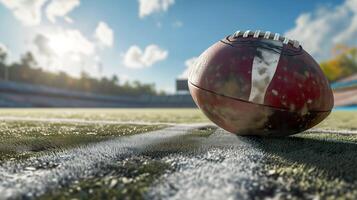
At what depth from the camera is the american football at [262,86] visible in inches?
105

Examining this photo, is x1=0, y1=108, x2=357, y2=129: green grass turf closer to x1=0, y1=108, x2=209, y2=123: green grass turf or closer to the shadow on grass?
x1=0, y1=108, x2=209, y2=123: green grass turf

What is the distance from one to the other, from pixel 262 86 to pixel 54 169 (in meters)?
1.68

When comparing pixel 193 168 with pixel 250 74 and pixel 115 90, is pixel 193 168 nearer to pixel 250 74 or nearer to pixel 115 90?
pixel 250 74

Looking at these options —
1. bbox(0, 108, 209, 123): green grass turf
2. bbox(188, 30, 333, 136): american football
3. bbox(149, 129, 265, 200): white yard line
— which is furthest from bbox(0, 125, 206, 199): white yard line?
bbox(0, 108, 209, 123): green grass turf

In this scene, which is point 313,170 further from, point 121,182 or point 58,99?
point 58,99

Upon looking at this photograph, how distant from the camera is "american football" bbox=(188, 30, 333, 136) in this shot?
8.76ft

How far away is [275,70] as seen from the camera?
268 centimetres

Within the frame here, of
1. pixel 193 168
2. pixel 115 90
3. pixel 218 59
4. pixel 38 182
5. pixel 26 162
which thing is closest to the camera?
pixel 38 182

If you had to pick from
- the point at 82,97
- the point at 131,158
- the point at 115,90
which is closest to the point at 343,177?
the point at 131,158

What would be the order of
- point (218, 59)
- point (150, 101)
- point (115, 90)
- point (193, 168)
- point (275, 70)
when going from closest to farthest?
point (193, 168), point (275, 70), point (218, 59), point (150, 101), point (115, 90)

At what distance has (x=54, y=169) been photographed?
1710 millimetres

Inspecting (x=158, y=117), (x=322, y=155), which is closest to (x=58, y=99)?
(x=158, y=117)

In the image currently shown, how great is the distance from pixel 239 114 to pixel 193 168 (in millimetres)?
1197

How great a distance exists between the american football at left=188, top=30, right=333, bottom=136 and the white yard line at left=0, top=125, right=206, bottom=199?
85 centimetres
